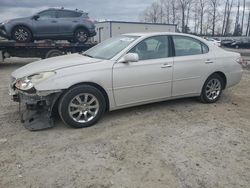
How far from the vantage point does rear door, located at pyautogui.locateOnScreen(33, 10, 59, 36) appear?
12156 mm

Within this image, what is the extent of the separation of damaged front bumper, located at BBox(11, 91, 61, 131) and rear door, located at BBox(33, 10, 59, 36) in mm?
8126

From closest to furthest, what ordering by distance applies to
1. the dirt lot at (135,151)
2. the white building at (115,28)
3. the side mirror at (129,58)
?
the dirt lot at (135,151)
the side mirror at (129,58)
the white building at (115,28)

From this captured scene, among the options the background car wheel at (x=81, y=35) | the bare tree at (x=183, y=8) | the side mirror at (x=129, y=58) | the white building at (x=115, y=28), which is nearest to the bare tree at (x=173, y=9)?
the bare tree at (x=183, y=8)

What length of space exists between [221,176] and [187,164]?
431 mm

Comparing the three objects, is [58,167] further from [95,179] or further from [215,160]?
[215,160]

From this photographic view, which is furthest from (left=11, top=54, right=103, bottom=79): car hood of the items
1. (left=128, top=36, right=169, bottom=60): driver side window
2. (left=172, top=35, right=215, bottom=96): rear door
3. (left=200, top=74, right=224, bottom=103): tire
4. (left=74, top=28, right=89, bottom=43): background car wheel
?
→ (left=74, top=28, right=89, bottom=43): background car wheel

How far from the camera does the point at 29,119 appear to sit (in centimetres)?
477

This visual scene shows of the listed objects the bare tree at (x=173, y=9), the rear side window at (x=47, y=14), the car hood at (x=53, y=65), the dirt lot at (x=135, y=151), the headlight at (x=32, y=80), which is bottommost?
the dirt lot at (x=135, y=151)

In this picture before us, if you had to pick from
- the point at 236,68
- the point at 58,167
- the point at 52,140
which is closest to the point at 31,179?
the point at 58,167

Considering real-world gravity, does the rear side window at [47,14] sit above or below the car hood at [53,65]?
above

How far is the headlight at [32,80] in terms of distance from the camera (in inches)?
173

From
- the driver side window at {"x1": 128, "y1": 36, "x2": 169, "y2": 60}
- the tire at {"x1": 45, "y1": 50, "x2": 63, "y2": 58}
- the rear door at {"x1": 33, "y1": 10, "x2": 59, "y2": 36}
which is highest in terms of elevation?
the rear door at {"x1": 33, "y1": 10, "x2": 59, "y2": 36}

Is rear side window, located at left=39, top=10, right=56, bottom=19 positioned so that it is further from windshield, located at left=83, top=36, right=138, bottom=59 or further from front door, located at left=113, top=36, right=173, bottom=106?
front door, located at left=113, top=36, right=173, bottom=106

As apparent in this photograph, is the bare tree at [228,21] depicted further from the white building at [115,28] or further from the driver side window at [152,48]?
the driver side window at [152,48]
